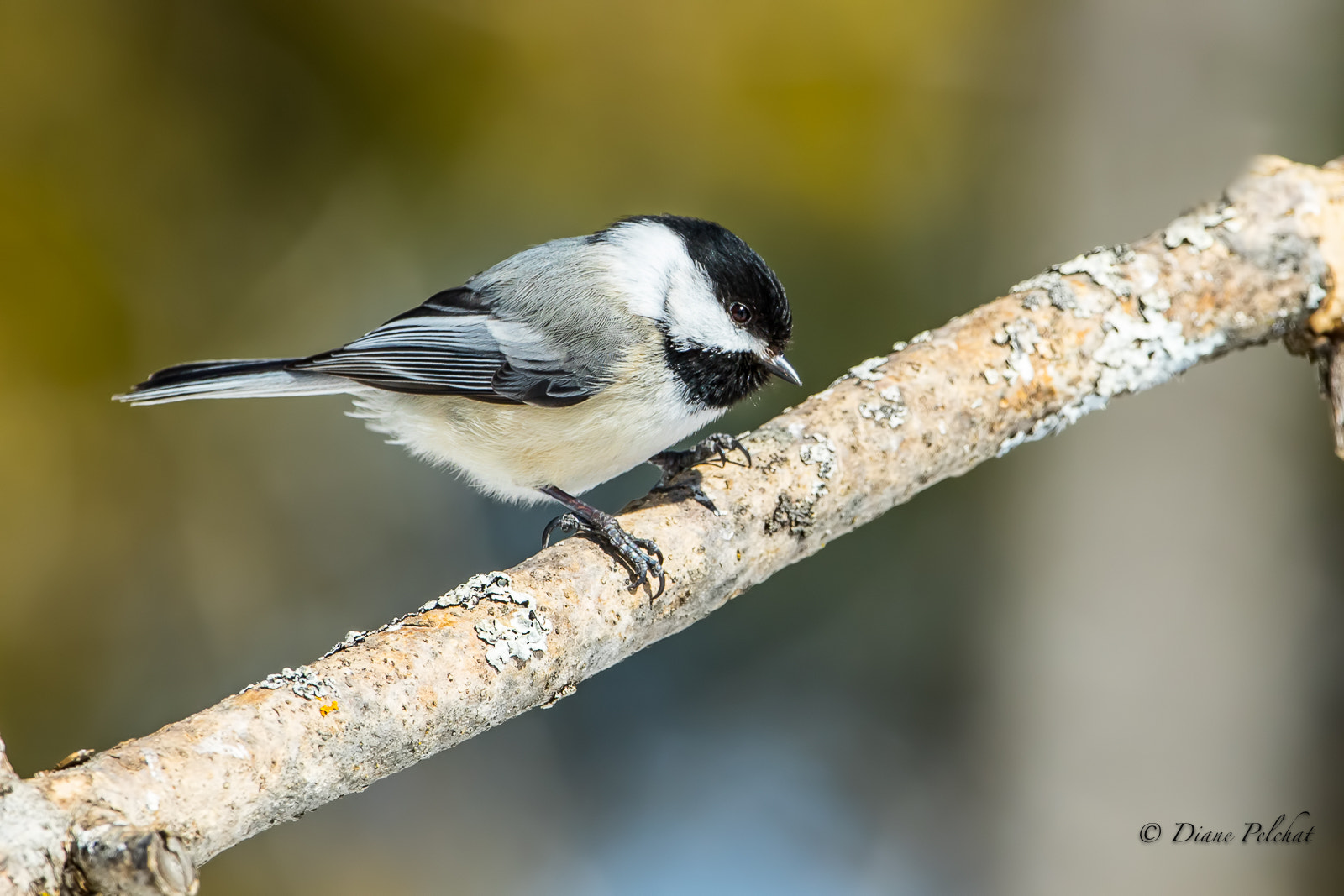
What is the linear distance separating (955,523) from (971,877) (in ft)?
3.05

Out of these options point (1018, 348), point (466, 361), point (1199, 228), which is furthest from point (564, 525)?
point (1199, 228)

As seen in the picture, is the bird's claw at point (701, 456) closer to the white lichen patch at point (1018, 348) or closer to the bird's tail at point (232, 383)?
the white lichen patch at point (1018, 348)

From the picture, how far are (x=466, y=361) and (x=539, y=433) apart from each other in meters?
0.23

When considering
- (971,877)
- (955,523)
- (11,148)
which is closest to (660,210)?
(955,523)

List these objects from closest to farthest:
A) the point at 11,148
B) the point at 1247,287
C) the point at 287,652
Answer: the point at 1247,287
the point at 11,148
the point at 287,652

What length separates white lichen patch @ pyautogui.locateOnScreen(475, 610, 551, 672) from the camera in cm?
117

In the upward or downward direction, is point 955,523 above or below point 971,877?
above

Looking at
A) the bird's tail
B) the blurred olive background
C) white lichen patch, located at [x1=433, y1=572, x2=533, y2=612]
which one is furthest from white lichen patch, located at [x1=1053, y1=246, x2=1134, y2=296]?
the bird's tail

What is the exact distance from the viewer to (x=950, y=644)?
2717 mm

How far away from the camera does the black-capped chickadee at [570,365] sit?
1.67 meters

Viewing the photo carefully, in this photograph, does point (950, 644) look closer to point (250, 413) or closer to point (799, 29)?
point (799, 29)

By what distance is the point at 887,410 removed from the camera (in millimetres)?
1607

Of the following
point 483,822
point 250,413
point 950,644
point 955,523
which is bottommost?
point 483,822

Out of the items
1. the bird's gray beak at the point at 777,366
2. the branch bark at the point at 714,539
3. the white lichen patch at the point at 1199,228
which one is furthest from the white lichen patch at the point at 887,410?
the white lichen patch at the point at 1199,228
